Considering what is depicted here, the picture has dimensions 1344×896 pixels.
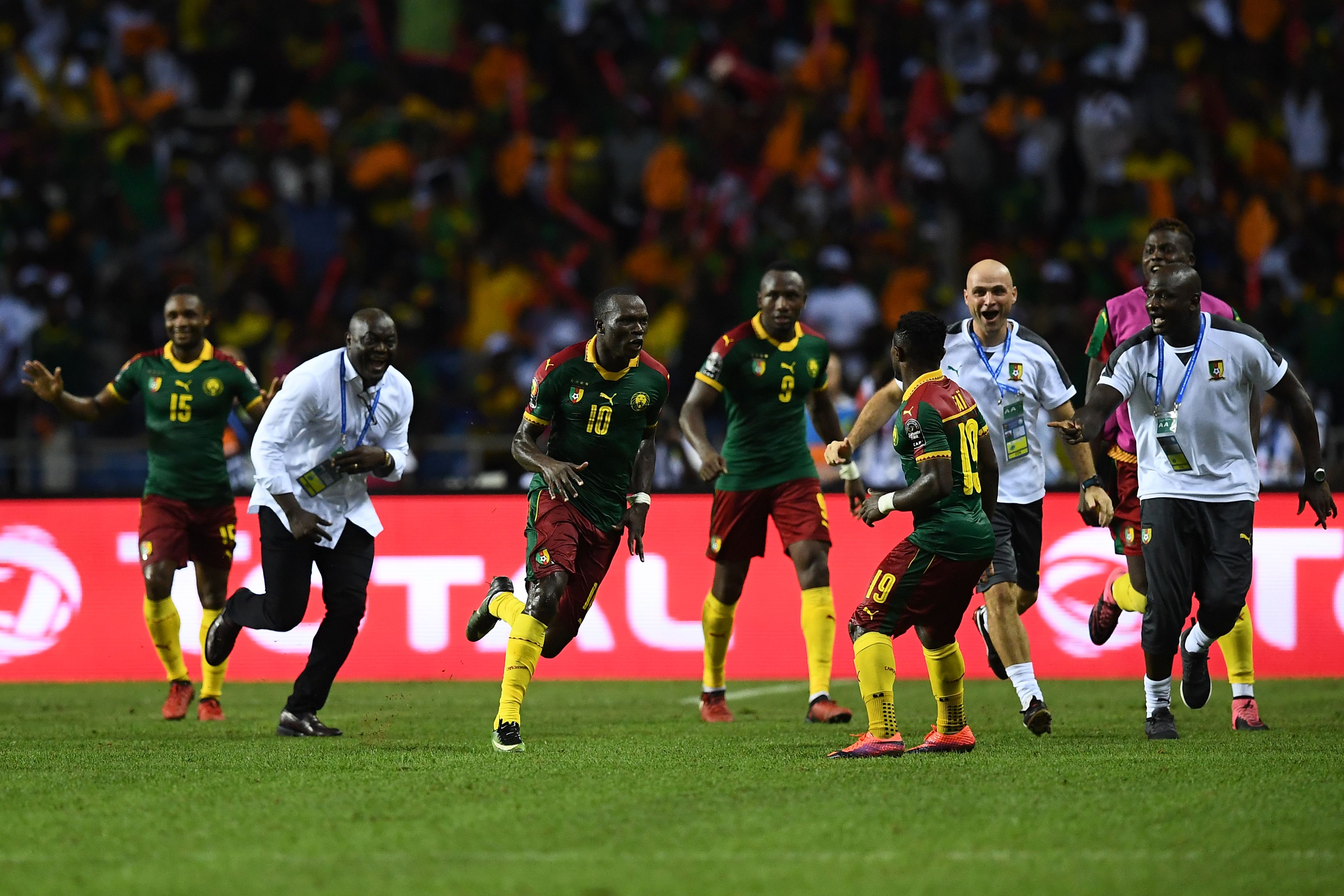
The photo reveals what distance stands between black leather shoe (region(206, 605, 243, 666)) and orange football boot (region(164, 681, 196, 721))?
1.86 ft

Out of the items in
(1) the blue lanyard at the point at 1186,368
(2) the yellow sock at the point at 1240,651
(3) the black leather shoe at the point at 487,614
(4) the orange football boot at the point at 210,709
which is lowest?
(4) the orange football boot at the point at 210,709

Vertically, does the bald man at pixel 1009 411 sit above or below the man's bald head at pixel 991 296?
below

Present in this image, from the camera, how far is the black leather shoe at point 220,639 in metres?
9.26

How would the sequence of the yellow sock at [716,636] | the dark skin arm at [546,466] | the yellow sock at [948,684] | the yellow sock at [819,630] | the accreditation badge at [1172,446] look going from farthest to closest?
the yellow sock at [716,636] → the yellow sock at [819,630] → the accreditation badge at [1172,446] → the dark skin arm at [546,466] → the yellow sock at [948,684]

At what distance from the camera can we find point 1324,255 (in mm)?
16312

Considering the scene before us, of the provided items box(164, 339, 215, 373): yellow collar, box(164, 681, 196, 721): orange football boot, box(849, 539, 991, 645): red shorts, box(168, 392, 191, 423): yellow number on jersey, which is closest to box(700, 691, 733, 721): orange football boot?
box(849, 539, 991, 645): red shorts

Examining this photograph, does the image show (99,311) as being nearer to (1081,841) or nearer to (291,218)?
(291,218)

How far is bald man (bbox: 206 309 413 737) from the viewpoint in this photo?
28.7 feet

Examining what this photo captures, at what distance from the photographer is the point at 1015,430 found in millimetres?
8969

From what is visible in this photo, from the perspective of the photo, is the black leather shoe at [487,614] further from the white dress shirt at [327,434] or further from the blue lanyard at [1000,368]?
the blue lanyard at [1000,368]

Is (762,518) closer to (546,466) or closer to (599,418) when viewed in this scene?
(599,418)

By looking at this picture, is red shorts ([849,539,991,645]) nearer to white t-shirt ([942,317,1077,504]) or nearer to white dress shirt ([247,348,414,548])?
white t-shirt ([942,317,1077,504])

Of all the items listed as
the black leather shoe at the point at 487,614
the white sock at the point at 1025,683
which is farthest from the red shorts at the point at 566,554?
the white sock at the point at 1025,683

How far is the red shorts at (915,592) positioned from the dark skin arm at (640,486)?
133cm
